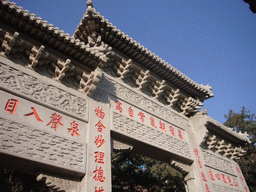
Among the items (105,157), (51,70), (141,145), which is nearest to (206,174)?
(141,145)

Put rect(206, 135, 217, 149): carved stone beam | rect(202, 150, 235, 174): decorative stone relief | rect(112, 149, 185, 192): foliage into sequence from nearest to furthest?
rect(202, 150, 235, 174): decorative stone relief < rect(206, 135, 217, 149): carved stone beam < rect(112, 149, 185, 192): foliage

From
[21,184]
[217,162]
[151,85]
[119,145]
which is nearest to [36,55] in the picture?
[119,145]

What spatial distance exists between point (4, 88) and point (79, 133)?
1423 millimetres

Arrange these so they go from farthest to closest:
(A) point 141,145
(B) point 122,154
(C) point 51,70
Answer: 1. (B) point 122,154
2. (A) point 141,145
3. (C) point 51,70

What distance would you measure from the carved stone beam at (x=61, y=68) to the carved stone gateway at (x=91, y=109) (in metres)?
0.02

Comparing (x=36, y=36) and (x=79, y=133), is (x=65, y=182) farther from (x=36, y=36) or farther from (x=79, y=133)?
(x=36, y=36)

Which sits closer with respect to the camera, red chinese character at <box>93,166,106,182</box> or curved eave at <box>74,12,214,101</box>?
red chinese character at <box>93,166,106,182</box>

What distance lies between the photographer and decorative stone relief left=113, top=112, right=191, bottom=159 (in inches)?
184

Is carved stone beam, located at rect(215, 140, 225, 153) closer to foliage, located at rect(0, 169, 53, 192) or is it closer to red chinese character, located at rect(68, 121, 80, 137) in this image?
red chinese character, located at rect(68, 121, 80, 137)

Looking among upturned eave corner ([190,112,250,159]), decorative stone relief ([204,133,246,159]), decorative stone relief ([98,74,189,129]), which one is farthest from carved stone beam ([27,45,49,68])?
decorative stone relief ([204,133,246,159])

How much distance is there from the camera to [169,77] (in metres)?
6.33

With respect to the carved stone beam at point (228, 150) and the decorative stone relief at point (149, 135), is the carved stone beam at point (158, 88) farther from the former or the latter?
the carved stone beam at point (228, 150)

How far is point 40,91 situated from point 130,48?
8.51 feet

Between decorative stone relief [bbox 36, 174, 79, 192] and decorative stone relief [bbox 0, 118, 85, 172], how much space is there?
0.22 metres
